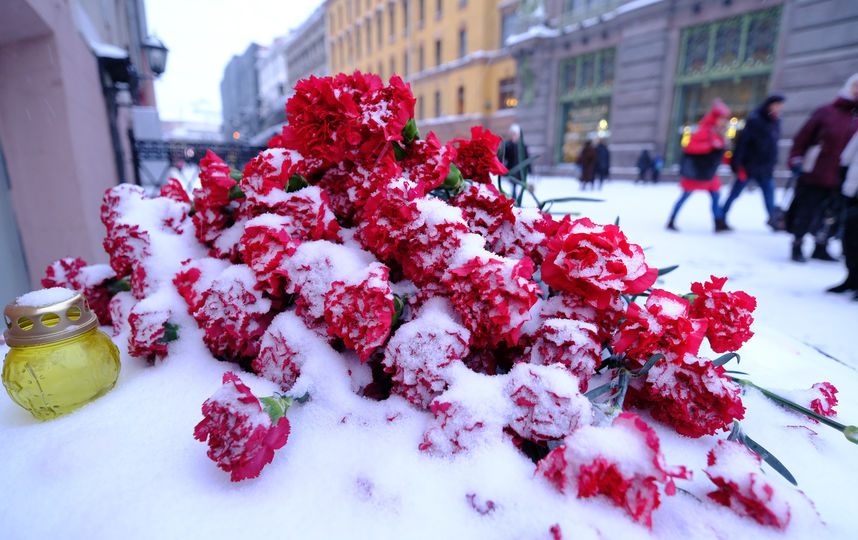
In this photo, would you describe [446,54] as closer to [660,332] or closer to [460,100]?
[460,100]

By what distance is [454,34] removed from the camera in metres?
23.6

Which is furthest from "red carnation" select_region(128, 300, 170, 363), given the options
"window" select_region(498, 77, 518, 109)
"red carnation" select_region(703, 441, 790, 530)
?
"window" select_region(498, 77, 518, 109)

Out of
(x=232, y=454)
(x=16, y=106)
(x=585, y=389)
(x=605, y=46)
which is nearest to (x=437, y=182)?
(x=585, y=389)

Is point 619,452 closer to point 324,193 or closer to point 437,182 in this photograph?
point 437,182

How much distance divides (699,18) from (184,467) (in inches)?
610

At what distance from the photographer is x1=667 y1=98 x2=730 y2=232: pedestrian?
552 cm

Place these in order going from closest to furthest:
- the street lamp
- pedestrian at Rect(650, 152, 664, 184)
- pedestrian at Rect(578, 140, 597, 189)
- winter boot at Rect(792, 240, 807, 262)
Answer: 1. winter boot at Rect(792, 240, 807, 262)
2. the street lamp
3. pedestrian at Rect(578, 140, 597, 189)
4. pedestrian at Rect(650, 152, 664, 184)

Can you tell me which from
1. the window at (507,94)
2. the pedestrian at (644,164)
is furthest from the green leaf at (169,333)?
the window at (507,94)

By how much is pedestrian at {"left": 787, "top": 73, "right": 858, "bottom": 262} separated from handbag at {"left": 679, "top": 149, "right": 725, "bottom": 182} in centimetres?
121

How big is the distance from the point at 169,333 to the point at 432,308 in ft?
1.82

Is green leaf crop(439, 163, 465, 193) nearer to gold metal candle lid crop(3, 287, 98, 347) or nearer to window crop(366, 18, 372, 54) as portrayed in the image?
gold metal candle lid crop(3, 287, 98, 347)

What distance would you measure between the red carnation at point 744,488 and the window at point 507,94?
71.1 ft

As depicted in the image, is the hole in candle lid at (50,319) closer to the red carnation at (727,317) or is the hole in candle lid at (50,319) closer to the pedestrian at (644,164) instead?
the red carnation at (727,317)

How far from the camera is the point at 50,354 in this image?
74 cm
